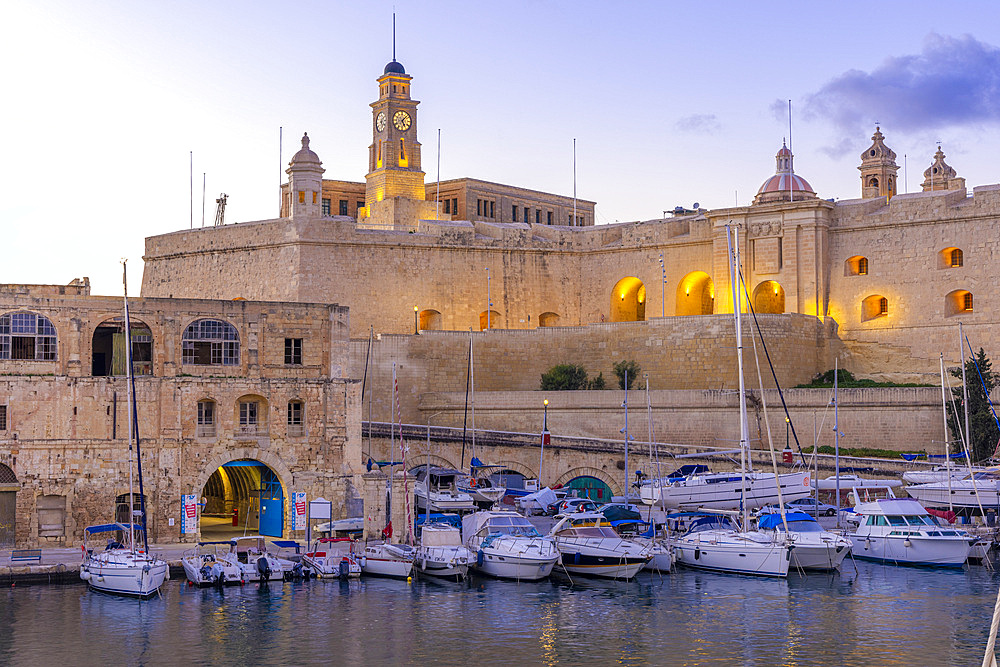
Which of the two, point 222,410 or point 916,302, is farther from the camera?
point 916,302

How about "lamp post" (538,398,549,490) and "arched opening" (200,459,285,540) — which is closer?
"arched opening" (200,459,285,540)

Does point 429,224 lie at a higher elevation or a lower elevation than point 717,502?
higher

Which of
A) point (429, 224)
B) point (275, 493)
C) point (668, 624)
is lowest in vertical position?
point (668, 624)

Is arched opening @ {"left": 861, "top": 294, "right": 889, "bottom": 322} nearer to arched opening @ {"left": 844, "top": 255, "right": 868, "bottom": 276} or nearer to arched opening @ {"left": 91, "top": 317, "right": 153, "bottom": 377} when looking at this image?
arched opening @ {"left": 844, "top": 255, "right": 868, "bottom": 276}

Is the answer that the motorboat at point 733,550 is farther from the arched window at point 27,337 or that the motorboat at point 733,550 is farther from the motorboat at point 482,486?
the arched window at point 27,337

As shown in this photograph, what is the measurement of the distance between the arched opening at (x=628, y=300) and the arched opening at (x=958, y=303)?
14.1 metres

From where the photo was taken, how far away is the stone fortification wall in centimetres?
5100

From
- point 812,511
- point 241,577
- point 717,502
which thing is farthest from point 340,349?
point 812,511

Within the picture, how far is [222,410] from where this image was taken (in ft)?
115

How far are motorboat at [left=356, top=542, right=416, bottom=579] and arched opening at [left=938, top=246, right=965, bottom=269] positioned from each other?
3054cm

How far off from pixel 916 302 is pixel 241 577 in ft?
110

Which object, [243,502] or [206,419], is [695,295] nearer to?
[243,502]

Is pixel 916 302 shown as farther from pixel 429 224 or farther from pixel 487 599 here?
pixel 487 599

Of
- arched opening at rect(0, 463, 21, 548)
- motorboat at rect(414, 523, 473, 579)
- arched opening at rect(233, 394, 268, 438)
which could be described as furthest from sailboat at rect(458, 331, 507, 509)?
arched opening at rect(0, 463, 21, 548)
